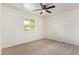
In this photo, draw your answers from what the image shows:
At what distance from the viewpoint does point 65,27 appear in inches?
147

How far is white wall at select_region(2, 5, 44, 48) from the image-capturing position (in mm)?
2807

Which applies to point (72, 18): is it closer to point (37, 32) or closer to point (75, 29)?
point (75, 29)

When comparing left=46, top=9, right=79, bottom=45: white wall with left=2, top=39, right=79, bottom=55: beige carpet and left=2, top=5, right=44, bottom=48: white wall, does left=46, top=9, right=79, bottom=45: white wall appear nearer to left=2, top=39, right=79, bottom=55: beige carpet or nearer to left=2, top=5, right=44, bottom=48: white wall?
left=2, top=39, right=79, bottom=55: beige carpet

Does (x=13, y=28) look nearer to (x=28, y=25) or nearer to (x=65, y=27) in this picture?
(x=28, y=25)

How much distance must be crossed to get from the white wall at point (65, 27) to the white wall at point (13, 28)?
5.06ft

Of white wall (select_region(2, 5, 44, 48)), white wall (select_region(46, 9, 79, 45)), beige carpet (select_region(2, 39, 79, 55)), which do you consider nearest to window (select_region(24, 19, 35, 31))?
white wall (select_region(2, 5, 44, 48))

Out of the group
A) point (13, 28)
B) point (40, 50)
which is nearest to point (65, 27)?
point (40, 50)

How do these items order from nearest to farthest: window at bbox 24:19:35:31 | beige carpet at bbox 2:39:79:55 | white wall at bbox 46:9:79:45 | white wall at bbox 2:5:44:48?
beige carpet at bbox 2:39:79:55, white wall at bbox 2:5:44:48, white wall at bbox 46:9:79:45, window at bbox 24:19:35:31

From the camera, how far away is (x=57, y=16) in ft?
14.0

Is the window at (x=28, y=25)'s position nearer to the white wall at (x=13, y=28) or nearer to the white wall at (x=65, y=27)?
the white wall at (x=13, y=28)

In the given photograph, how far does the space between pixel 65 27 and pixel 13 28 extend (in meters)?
2.81

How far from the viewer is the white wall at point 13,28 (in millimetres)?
2807

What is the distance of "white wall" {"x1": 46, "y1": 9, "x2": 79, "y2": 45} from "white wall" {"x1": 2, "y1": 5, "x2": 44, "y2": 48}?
154cm

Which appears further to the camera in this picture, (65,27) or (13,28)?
(65,27)
